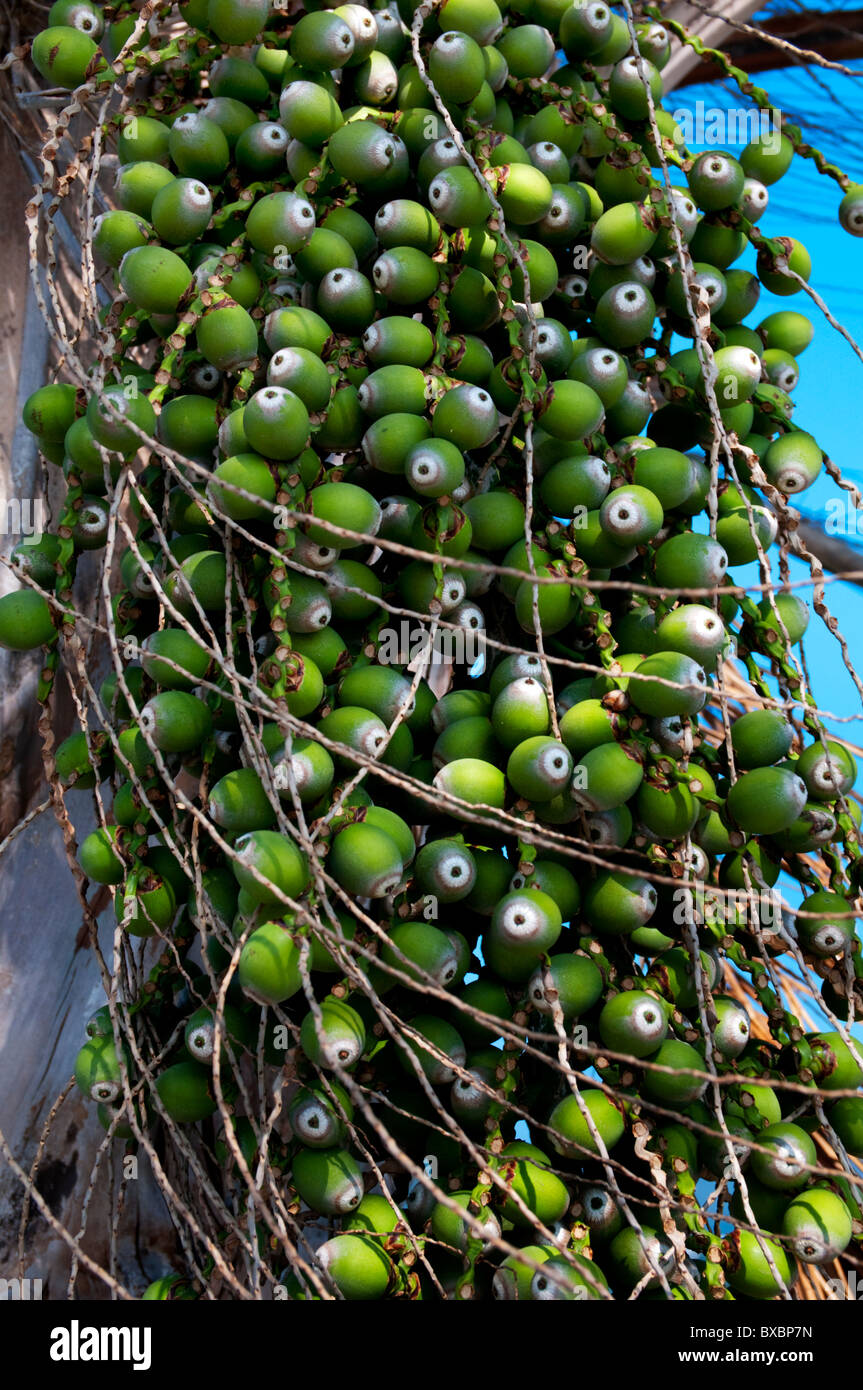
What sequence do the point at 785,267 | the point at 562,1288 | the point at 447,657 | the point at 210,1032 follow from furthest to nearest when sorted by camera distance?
the point at 785,267 → the point at 447,657 → the point at 210,1032 → the point at 562,1288

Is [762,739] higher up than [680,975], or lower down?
higher up

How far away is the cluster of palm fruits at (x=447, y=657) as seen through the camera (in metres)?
0.77

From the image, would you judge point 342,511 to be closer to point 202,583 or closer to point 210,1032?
point 202,583

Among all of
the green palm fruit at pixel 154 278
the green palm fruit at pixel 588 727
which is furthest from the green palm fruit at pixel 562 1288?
the green palm fruit at pixel 154 278

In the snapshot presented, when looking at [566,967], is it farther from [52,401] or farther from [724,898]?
[52,401]

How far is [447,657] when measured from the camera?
0.91 m

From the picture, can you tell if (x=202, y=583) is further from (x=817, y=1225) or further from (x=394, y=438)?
(x=817, y=1225)

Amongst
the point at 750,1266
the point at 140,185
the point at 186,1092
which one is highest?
the point at 140,185

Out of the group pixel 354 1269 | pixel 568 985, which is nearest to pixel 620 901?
pixel 568 985

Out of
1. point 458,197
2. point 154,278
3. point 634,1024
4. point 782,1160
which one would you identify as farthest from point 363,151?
point 782,1160

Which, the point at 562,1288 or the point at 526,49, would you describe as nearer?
the point at 562,1288

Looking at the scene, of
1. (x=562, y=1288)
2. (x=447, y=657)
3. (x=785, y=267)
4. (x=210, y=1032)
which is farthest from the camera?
(x=785, y=267)

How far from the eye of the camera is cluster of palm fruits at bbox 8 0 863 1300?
0.77 meters

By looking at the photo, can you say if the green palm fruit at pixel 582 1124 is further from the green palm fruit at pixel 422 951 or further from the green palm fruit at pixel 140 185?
the green palm fruit at pixel 140 185
